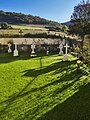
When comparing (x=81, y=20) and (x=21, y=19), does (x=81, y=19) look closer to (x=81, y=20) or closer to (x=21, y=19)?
(x=81, y=20)

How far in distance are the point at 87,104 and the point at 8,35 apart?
23722 millimetres

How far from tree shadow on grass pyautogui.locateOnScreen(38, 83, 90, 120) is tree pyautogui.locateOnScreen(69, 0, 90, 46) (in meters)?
24.8

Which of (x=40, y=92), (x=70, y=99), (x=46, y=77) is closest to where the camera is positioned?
(x=70, y=99)

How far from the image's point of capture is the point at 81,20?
39094 mm

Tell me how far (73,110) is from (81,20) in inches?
1134

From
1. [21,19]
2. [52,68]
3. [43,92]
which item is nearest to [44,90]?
[43,92]

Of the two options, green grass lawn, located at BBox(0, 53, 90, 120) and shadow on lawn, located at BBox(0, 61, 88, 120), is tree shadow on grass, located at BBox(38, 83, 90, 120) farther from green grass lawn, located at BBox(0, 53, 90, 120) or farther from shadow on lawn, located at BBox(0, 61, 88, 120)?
shadow on lawn, located at BBox(0, 61, 88, 120)

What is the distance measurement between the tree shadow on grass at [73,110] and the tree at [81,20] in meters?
24.8

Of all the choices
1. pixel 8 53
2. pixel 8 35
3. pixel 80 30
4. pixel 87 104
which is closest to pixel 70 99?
pixel 87 104

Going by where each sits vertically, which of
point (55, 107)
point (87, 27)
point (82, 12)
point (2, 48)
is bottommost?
point (55, 107)

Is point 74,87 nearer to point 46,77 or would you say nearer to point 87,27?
point 46,77

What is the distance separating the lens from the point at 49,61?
74.6 ft

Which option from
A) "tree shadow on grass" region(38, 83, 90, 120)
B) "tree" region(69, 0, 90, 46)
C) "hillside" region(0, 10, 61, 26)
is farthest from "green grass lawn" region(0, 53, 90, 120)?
"hillside" region(0, 10, 61, 26)

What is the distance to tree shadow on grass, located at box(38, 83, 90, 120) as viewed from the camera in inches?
447
